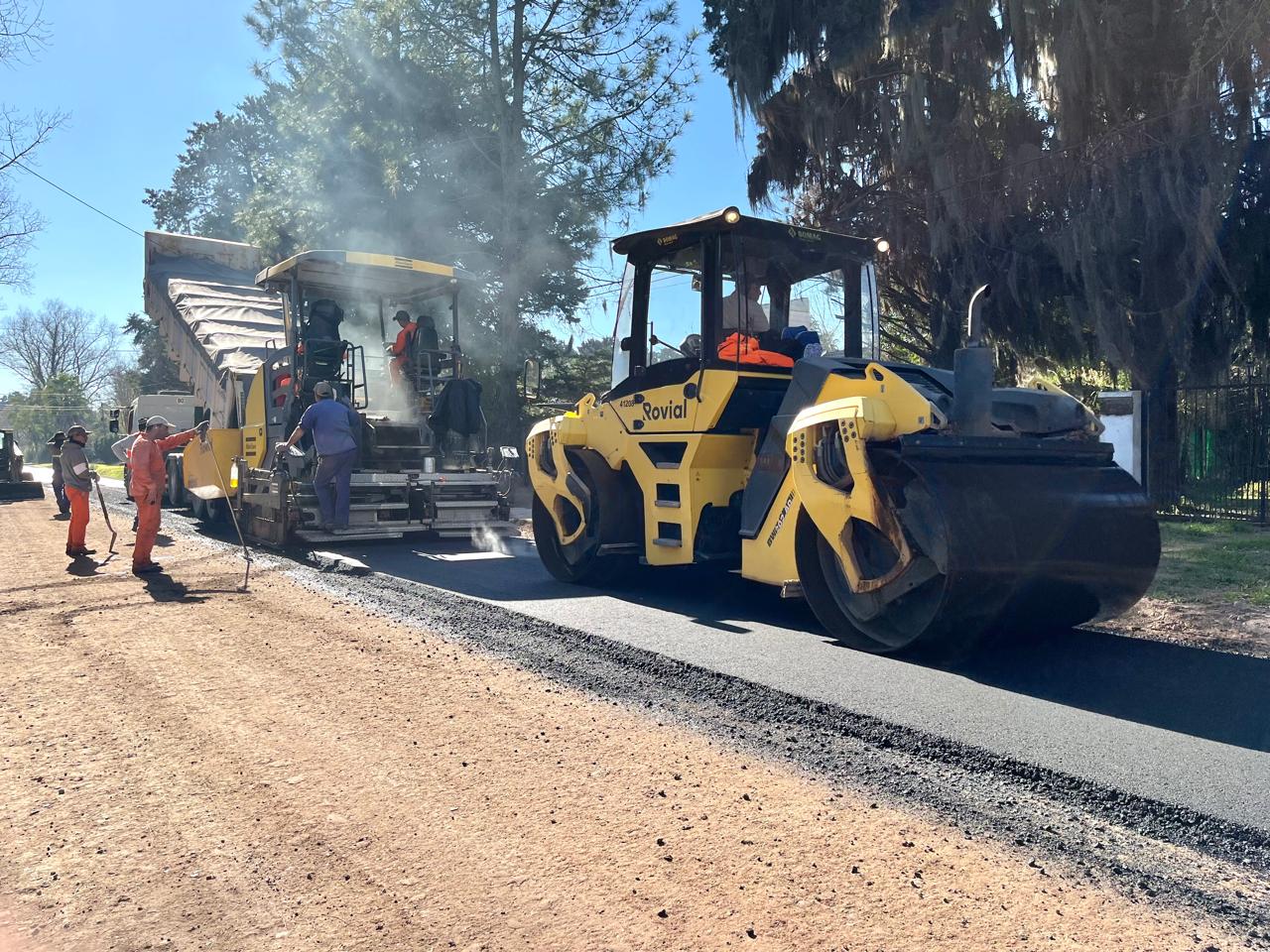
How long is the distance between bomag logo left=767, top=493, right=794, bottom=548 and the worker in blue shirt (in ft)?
18.4

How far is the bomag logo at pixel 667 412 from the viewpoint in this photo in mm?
6945

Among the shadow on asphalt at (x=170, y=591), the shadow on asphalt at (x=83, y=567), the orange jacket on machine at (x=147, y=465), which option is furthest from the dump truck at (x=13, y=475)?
the shadow on asphalt at (x=170, y=591)

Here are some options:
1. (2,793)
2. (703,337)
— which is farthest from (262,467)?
(2,793)

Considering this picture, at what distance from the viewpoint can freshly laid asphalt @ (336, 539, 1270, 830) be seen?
3.57 meters

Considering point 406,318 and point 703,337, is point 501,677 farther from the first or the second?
point 406,318

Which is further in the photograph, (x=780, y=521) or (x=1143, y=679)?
(x=780, y=521)

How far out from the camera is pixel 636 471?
24.7ft

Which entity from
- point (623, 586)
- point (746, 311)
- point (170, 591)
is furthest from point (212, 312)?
point (746, 311)

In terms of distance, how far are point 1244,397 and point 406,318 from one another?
10.3 meters

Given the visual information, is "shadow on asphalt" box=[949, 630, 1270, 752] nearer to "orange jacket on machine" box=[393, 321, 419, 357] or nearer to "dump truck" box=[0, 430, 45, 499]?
"orange jacket on machine" box=[393, 321, 419, 357]

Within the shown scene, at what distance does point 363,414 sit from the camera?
458 inches

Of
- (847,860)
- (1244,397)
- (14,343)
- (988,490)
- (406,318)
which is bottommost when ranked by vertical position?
(847,860)

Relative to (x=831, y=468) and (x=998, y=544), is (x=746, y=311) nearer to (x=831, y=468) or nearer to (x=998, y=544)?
(x=831, y=468)

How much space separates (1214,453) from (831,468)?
9038mm
